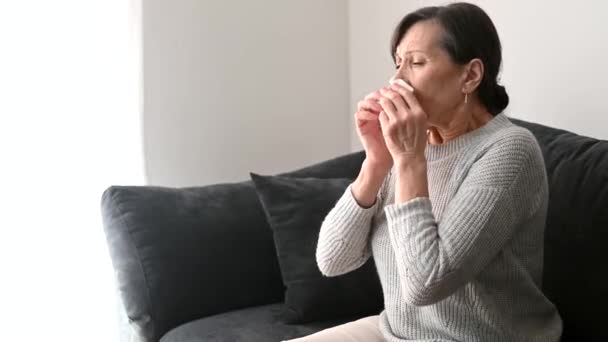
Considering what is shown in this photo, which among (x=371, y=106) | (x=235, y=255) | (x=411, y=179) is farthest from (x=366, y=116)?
(x=235, y=255)

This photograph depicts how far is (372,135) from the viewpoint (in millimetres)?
1482

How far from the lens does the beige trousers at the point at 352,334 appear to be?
4.83ft

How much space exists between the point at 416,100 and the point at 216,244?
0.86 m

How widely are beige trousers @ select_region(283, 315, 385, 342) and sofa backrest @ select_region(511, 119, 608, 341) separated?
0.45m

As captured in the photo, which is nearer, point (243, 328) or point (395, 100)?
point (395, 100)

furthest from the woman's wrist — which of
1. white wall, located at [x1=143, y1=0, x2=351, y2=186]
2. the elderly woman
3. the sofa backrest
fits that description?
white wall, located at [x1=143, y1=0, x2=351, y2=186]

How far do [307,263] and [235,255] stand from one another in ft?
0.72

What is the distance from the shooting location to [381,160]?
1470 mm

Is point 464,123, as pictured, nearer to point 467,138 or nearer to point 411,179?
point 467,138

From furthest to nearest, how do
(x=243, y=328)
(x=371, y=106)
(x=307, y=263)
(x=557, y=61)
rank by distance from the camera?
(x=557, y=61) < (x=307, y=263) < (x=243, y=328) < (x=371, y=106)

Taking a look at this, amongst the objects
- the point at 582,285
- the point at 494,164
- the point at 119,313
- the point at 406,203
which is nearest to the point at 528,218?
the point at 494,164

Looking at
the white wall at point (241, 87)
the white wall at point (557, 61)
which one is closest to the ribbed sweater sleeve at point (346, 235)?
the white wall at point (557, 61)

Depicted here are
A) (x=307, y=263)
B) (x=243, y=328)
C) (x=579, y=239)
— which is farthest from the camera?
(x=307, y=263)

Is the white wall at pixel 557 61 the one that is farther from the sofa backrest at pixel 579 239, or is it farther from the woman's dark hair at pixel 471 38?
the woman's dark hair at pixel 471 38
